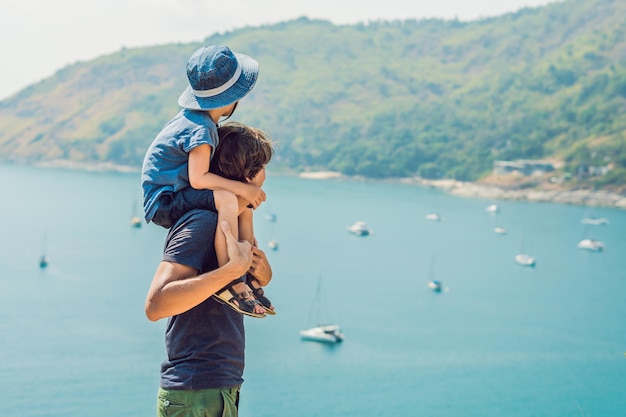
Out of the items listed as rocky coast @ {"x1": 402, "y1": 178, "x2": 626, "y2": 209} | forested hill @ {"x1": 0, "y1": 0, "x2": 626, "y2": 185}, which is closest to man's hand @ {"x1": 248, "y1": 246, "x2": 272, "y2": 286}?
rocky coast @ {"x1": 402, "y1": 178, "x2": 626, "y2": 209}

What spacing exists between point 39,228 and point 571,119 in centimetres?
7064

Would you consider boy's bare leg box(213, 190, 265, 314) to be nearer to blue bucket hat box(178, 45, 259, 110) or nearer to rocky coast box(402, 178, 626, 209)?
blue bucket hat box(178, 45, 259, 110)

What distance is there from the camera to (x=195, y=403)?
5.47 ft

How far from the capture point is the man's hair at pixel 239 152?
1.79 m

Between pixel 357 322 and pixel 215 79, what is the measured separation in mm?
30103

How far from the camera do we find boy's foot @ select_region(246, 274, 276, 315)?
5.93ft

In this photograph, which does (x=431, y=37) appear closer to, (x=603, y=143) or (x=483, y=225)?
(x=603, y=143)

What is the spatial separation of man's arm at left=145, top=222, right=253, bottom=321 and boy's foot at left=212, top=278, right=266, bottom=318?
0.04 meters

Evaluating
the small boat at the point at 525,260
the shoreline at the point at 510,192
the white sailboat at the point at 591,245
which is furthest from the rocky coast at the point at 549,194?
the small boat at the point at 525,260

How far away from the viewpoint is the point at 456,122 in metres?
114

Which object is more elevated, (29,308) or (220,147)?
(220,147)

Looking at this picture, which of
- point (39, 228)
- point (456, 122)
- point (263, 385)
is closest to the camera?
point (263, 385)

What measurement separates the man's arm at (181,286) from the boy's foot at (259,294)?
171mm

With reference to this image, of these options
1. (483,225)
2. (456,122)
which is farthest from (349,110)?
(483,225)
